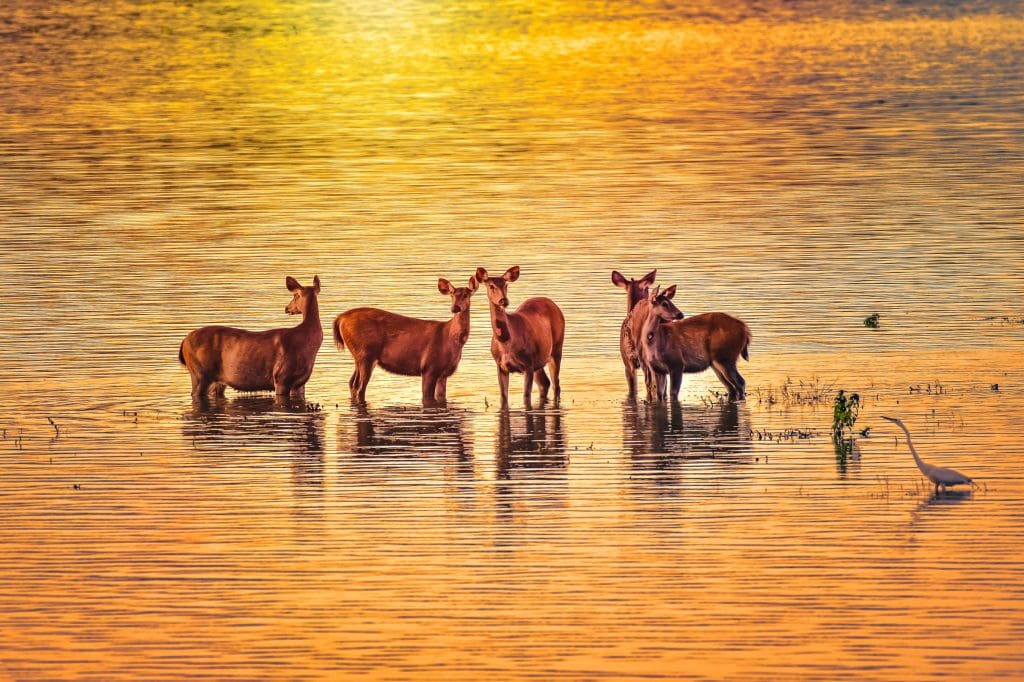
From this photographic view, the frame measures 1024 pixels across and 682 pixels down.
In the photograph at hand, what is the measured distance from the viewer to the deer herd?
840 inches

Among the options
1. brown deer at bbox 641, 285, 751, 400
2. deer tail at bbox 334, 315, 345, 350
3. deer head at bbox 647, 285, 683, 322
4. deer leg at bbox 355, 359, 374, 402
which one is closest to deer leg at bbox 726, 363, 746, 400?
brown deer at bbox 641, 285, 751, 400

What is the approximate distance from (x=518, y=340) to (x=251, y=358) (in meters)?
2.47

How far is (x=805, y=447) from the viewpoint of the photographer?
18.5 meters

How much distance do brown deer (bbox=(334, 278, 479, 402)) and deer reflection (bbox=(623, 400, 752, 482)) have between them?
5.56 ft

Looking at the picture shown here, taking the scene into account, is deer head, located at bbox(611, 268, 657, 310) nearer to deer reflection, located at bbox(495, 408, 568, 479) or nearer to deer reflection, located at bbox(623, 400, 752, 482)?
deer reflection, located at bbox(623, 400, 752, 482)

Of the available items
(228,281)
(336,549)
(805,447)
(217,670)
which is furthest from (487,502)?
(228,281)

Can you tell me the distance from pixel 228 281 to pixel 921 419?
1263cm

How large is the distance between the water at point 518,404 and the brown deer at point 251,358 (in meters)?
0.36

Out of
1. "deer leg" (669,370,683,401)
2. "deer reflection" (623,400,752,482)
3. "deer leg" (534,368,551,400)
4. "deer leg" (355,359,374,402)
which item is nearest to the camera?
"deer reflection" (623,400,752,482)

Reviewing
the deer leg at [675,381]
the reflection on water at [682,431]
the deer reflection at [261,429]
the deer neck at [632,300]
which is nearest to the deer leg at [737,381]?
the reflection on water at [682,431]

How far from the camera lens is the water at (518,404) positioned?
1314 cm

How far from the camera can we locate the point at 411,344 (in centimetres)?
2173

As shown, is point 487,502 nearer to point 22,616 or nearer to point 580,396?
point 22,616

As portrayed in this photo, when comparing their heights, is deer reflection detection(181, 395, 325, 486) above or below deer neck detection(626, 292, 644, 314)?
below
